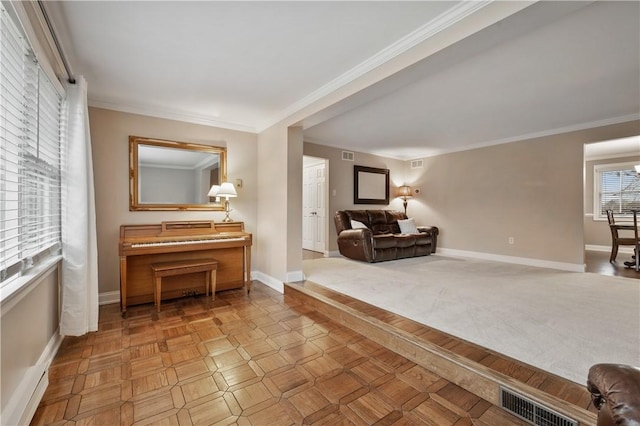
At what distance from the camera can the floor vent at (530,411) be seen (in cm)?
136

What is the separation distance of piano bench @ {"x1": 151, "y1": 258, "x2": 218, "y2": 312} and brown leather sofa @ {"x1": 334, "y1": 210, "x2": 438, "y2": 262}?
2.39 metres

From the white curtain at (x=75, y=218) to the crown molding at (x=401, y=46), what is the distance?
80.1 inches

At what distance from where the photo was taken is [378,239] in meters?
4.76

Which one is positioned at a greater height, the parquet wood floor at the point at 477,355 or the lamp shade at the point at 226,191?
the lamp shade at the point at 226,191

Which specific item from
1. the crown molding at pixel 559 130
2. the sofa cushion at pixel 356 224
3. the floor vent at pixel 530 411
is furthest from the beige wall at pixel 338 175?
the floor vent at pixel 530 411

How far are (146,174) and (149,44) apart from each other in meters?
1.75

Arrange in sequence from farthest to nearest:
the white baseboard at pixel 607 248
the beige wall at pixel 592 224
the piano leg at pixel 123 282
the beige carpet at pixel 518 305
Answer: the beige wall at pixel 592 224
the white baseboard at pixel 607 248
the piano leg at pixel 123 282
the beige carpet at pixel 518 305

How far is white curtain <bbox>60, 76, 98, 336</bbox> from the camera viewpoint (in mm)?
2219

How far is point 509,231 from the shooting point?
5070 millimetres

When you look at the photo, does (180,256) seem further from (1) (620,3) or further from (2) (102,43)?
(1) (620,3)

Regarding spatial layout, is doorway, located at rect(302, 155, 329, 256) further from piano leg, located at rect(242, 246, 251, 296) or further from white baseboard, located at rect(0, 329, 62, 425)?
white baseboard, located at rect(0, 329, 62, 425)

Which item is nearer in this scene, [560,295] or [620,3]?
[620,3]

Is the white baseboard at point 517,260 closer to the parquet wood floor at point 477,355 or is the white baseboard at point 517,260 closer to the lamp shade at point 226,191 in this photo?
the parquet wood floor at point 477,355

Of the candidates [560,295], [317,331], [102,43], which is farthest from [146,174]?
[560,295]
